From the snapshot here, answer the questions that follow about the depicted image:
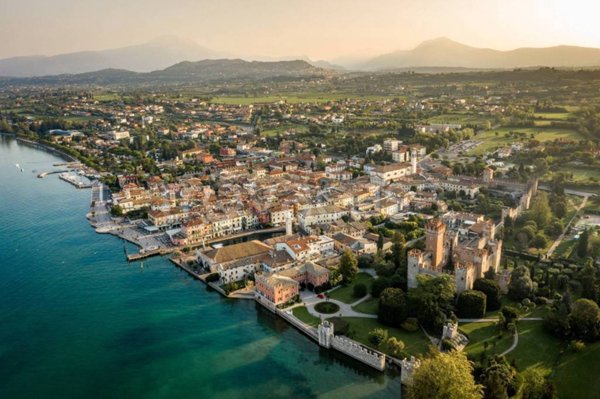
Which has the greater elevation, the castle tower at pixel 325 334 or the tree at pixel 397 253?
the tree at pixel 397 253

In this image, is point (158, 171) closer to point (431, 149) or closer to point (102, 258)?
point (102, 258)

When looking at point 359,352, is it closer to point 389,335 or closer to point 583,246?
point 389,335

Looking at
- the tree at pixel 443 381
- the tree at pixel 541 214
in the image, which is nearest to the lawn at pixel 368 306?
the tree at pixel 443 381

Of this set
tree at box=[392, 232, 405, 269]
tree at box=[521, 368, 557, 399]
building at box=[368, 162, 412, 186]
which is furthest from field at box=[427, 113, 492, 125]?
tree at box=[521, 368, 557, 399]

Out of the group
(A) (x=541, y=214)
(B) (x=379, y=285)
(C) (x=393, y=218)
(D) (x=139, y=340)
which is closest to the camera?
(D) (x=139, y=340)

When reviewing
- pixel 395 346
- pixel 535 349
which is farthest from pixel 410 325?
pixel 535 349

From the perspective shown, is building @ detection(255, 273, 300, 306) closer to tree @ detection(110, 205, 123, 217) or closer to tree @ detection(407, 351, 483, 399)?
tree @ detection(407, 351, 483, 399)

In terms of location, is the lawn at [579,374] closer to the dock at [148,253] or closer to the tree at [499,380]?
the tree at [499,380]
